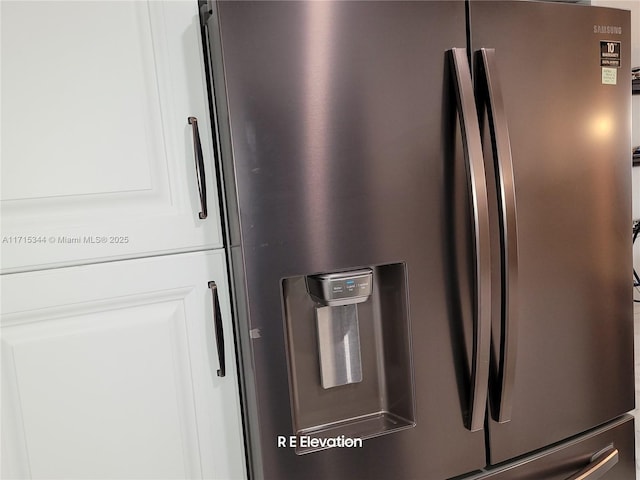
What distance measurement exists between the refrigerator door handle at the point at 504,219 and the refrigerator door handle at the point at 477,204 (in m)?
0.04

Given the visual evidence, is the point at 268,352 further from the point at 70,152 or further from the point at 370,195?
the point at 70,152

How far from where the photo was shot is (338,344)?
3.11ft

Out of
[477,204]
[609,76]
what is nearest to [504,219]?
[477,204]

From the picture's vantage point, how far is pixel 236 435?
1.00 meters

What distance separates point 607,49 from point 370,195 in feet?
2.04

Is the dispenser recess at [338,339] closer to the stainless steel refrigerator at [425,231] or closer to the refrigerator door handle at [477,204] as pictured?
the stainless steel refrigerator at [425,231]

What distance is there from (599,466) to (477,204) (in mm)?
648

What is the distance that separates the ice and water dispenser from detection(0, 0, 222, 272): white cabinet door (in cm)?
24

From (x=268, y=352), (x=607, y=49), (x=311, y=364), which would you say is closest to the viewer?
(x=268, y=352)

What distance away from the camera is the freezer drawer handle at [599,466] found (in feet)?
3.51

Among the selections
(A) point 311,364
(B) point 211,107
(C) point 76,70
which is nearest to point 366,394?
(A) point 311,364

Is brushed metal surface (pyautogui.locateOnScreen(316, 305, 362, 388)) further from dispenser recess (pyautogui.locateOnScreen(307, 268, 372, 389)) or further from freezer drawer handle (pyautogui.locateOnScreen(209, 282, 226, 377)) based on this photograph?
freezer drawer handle (pyautogui.locateOnScreen(209, 282, 226, 377))

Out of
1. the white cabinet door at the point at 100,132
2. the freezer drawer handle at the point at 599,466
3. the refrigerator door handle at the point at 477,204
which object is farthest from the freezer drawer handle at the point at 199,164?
the freezer drawer handle at the point at 599,466

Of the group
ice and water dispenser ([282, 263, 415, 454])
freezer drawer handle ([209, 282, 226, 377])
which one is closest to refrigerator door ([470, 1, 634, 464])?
ice and water dispenser ([282, 263, 415, 454])
